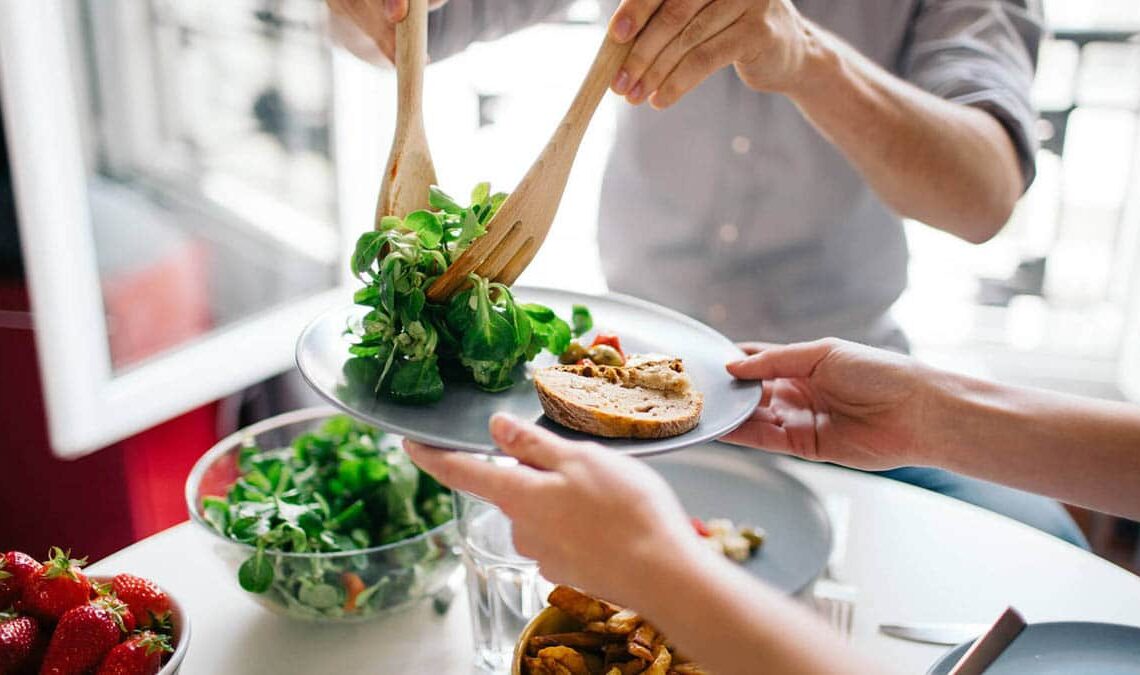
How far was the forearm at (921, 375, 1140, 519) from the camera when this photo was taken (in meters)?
0.98

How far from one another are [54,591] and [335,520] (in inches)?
11.2

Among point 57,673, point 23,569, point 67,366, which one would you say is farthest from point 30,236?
point 57,673

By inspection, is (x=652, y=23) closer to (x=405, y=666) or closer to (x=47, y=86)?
(x=405, y=666)

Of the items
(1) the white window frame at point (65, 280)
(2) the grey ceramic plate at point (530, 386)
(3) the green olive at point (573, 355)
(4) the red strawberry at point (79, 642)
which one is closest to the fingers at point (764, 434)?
(2) the grey ceramic plate at point (530, 386)

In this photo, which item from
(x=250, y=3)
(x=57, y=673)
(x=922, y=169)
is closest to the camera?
(x=57, y=673)

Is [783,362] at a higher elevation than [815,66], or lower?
lower

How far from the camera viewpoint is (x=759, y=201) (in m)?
1.63

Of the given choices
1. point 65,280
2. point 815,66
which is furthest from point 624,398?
point 65,280

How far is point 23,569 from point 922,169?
1210 millimetres

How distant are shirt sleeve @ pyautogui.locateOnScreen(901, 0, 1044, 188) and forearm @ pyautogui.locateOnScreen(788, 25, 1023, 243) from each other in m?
0.02

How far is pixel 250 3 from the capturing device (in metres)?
2.24

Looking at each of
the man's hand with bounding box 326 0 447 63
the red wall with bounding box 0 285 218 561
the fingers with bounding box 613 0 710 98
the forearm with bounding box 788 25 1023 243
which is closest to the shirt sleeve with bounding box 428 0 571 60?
the man's hand with bounding box 326 0 447 63

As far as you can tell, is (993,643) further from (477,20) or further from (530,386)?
(477,20)

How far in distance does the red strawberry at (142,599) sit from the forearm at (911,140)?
0.97 meters
